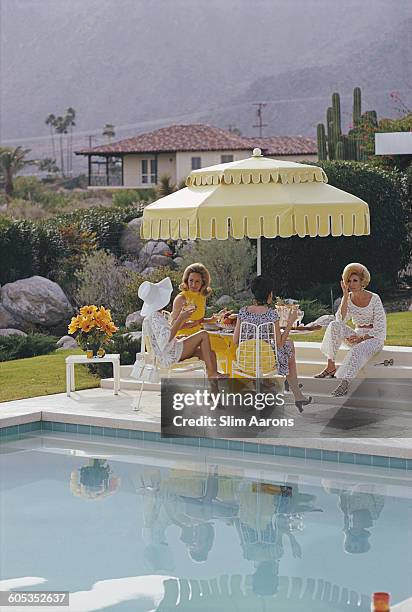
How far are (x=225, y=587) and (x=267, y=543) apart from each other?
2.83 feet

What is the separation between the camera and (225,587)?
5461 millimetres

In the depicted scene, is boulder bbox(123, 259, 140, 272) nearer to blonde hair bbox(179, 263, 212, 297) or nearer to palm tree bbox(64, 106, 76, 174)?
blonde hair bbox(179, 263, 212, 297)

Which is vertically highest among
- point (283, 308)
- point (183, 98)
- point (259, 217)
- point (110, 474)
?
point (183, 98)

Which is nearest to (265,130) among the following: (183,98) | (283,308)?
(183,98)

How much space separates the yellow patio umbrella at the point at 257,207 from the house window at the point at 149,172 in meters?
56.8

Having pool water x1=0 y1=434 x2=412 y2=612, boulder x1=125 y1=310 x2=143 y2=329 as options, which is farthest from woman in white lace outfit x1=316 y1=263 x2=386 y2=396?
boulder x1=125 y1=310 x2=143 y2=329

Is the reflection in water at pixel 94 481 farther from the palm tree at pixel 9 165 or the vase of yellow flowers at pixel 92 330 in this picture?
the palm tree at pixel 9 165

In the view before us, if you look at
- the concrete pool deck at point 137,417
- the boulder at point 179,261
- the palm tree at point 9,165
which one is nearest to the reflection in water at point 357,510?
the concrete pool deck at point 137,417

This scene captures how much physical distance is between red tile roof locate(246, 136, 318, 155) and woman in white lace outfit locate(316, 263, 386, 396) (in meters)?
56.9

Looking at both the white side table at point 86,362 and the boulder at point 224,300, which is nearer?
the white side table at point 86,362

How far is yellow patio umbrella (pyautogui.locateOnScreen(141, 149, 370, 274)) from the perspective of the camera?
29.2ft

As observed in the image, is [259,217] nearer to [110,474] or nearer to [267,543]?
[110,474]

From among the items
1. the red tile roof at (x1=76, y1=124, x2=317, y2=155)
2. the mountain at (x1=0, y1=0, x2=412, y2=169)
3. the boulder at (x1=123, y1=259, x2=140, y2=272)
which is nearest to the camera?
the boulder at (x1=123, y1=259, x2=140, y2=272)

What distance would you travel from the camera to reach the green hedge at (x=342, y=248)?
677 inches
